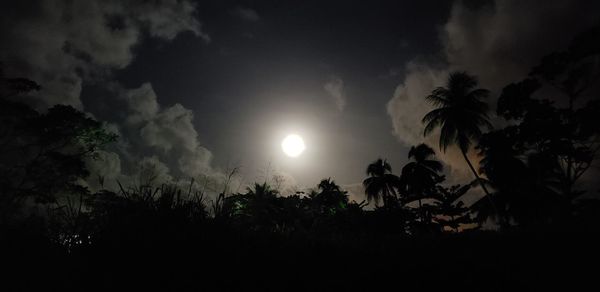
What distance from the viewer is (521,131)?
20.5 m

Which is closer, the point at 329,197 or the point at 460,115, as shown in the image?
the point at 460,115

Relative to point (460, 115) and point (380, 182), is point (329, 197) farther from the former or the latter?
point (460, 115)

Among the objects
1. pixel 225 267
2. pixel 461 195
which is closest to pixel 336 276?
pixel 225 267

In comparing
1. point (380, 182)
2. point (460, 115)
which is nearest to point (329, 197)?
point (380, 182)

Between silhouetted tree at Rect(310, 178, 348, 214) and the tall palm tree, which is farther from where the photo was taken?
silhouetted tree at Rect(310, 178, 348, 214)

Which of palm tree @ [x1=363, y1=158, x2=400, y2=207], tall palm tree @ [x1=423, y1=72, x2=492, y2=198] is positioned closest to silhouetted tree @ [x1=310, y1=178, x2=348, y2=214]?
palm tree @ [x1=363, y1=158, x2=400, y2=207]

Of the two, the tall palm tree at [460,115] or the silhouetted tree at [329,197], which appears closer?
the tall palm tree at [460,115]

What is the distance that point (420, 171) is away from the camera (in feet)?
118

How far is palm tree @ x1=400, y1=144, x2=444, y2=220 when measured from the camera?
118 feet

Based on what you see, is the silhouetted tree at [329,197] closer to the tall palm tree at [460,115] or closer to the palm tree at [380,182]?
the palm tree at [380,182]

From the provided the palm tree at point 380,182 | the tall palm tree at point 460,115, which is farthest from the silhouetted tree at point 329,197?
the tall palm tree at point 460,115

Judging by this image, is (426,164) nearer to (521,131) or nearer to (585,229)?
(521,131)

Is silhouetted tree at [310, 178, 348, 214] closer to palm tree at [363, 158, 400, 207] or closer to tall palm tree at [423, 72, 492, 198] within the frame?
palm tree at [363, 158, 400, 207]

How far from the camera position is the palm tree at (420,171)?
3594cm
